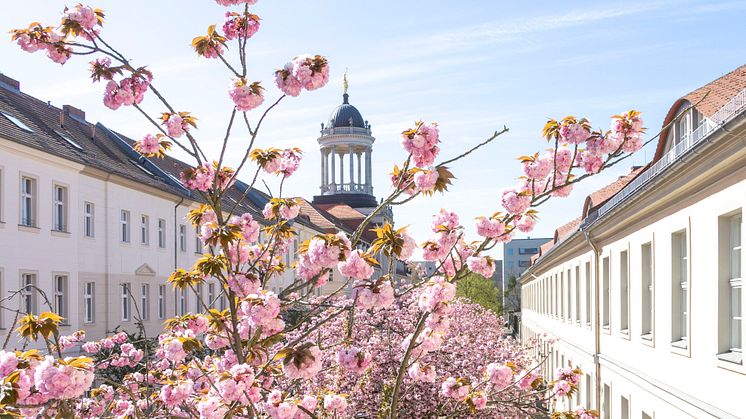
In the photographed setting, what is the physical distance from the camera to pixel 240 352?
6457mm

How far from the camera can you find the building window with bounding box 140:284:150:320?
30.4m

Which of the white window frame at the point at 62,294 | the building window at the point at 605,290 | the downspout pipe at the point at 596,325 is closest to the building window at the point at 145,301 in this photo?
the white window frame at the point at 62,294

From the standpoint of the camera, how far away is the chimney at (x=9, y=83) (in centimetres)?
2728

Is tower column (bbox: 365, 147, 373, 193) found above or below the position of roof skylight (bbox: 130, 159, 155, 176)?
above

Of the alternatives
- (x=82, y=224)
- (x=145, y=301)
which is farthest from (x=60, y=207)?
(x=145, y=301)

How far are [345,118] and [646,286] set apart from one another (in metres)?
77.0

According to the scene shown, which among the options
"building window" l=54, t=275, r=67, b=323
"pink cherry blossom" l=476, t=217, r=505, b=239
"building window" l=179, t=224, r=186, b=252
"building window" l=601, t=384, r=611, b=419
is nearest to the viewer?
"pink cherry blossom" l=476, t=217, r=505, b=239

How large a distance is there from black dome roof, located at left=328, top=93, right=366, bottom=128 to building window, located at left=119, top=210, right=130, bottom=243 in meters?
60.4

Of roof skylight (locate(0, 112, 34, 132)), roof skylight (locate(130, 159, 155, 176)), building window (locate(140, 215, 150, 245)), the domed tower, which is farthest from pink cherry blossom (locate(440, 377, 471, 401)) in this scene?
the domed tower

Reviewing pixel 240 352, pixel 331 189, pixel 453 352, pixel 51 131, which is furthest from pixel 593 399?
pixel 331 189

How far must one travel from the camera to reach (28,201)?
22.1 meters

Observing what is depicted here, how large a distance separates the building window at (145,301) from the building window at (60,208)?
21.9 ft

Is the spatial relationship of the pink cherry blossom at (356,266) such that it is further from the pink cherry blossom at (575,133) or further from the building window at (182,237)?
the building window at (182,237)

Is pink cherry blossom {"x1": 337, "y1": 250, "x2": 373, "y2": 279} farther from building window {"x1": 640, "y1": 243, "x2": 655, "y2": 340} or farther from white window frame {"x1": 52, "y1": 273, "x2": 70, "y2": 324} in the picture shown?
white window frame {"x1": 52, "y1": 273, "x2": 70, "y2": 324}
